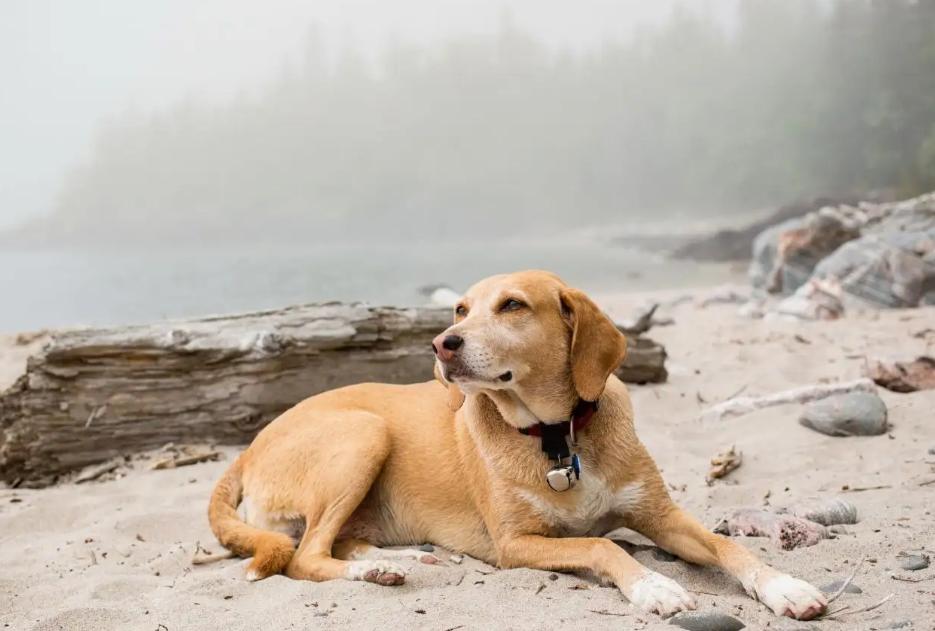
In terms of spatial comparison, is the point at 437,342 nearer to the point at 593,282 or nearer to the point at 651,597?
the point at 651,597

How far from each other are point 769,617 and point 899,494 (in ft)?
5.16

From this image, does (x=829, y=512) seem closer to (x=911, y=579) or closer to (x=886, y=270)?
(x=911, y=579)

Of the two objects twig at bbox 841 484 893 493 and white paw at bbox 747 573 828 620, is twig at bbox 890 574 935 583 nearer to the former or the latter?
white paw at bbox 747 573 828 620

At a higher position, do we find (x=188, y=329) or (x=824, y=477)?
(x=188, y=329)

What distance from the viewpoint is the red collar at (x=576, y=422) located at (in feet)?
10.7

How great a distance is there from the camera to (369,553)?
355 cm

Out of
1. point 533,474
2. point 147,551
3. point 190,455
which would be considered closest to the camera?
point 533,474

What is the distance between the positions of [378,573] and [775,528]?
5.28 feet

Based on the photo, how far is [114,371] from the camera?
17.3ft

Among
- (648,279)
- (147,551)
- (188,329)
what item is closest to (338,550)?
(147,551)

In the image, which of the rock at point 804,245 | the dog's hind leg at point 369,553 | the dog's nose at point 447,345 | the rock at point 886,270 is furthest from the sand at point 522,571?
the rock at point 804,245

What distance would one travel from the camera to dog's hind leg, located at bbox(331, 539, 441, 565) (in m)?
3.40

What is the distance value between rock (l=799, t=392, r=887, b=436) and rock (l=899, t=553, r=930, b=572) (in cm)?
194

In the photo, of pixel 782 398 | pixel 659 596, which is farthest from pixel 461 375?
pixel 782 398
